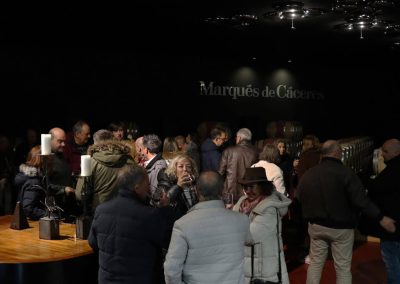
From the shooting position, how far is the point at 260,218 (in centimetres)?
398

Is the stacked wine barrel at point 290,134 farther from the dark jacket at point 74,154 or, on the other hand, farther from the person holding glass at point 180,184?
the person holding glass at point 180,184

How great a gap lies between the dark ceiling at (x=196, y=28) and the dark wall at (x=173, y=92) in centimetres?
34

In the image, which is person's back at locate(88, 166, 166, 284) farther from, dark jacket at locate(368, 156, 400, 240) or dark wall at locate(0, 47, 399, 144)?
dark wall at locate(0, 47, 399, 144)

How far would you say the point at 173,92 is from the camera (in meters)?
12.1

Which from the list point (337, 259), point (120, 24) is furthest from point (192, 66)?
point (337, 259)

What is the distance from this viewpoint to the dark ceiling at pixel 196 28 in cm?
816

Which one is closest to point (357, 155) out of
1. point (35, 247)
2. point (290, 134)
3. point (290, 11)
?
point (290, 134)

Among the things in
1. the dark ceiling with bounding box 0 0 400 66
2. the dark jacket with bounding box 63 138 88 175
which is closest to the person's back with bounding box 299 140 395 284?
the dark jacket with bounding box 63 138 88 175

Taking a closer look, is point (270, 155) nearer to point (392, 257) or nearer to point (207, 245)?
point (392, 257)

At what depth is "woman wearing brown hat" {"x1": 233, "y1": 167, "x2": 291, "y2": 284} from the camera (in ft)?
13.0

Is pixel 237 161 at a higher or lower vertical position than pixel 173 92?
lower

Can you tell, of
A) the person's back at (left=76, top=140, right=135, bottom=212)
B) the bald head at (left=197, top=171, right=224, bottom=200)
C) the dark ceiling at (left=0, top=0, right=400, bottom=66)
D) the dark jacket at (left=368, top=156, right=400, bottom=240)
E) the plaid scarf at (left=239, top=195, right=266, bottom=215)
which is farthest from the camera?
the dark ceiling at (left=0, top=0, right=400, bottom=66)

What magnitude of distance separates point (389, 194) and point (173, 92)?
23.9 ft

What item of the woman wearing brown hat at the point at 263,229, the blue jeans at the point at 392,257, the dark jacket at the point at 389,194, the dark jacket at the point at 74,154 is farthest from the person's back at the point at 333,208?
the dark jacket at the point at 74,154
